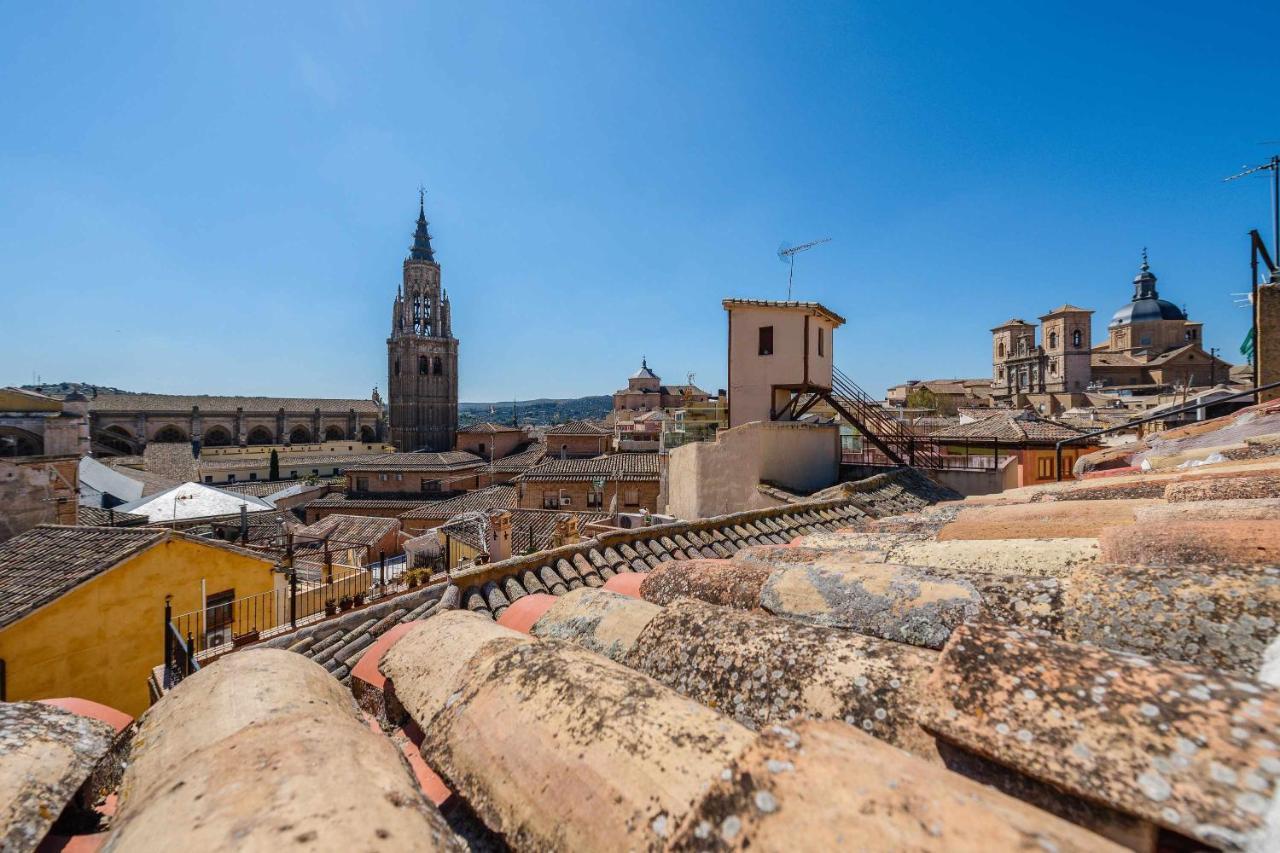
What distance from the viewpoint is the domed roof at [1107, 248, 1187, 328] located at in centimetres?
6619

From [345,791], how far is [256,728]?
Result: 608mm

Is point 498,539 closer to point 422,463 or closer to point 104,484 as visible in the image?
point 104,484

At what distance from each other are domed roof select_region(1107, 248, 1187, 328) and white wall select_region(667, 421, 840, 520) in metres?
80.3

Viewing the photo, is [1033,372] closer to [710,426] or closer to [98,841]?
[710,426]

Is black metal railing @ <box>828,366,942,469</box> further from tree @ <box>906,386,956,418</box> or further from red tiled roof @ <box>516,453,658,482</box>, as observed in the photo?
tree @ <box>906,386,956,418</box>

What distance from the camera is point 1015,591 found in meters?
1.82

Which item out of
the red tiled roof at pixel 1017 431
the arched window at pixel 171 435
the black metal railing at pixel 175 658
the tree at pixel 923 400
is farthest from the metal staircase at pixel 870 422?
the arched window at pixel 171 435

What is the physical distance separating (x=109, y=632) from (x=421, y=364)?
68.8m

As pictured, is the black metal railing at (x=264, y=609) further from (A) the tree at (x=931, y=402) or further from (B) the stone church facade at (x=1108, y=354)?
(B) the stone church facade at (x=1108, y=354)

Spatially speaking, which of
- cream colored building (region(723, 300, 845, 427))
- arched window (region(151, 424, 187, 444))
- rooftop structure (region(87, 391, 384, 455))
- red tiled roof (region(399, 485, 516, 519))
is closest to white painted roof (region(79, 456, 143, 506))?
red tiled roof (region(399, 485, 516, 519))

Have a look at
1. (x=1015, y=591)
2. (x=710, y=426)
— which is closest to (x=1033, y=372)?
(x=710, y=426)

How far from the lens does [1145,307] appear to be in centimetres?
6662

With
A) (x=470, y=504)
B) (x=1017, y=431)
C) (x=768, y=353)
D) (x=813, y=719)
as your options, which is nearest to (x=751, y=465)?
(x=768, y=353)

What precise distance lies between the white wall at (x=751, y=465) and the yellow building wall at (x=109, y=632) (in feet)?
31.0
